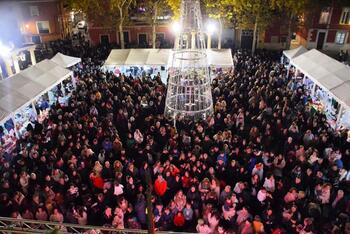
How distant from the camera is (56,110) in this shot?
13.4 meters

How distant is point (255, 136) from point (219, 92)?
4.09 m

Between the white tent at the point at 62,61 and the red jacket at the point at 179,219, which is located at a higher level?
the white tent at the point at 62,61

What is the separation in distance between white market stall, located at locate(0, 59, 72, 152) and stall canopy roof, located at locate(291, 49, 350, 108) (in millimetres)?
12698

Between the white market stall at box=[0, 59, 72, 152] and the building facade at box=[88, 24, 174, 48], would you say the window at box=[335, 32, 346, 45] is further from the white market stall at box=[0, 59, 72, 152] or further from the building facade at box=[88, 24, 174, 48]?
the white market stall at box=[0, 59, 72, 152]

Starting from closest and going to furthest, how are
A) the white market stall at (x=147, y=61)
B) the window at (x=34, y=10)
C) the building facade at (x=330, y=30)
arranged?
the white market stall at (x=147, y=61) → the building facade at (x=330, y=30) → the window at (x=34, y=10)

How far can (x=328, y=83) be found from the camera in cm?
1456

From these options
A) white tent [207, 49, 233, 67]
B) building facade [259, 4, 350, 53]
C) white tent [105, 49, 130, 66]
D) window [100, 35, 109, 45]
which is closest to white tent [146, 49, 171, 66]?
white tent [105, 49, 130, 66]

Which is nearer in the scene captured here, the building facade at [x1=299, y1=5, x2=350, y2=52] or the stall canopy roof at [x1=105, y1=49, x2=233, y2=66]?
the stall canopy roof at [x1=105, y1=49, x2=233, y2=66]

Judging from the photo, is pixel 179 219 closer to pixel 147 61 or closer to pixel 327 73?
pixel 327 73

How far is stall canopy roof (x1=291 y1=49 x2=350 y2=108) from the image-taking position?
13.5 metres

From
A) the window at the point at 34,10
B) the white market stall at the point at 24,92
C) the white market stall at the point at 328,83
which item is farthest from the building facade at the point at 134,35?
the white market stall at the point at 328,83

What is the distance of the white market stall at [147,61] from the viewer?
62.6ft

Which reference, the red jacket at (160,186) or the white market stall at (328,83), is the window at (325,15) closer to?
the white market stall at (328,83)

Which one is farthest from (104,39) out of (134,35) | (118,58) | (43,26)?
(118,58)
